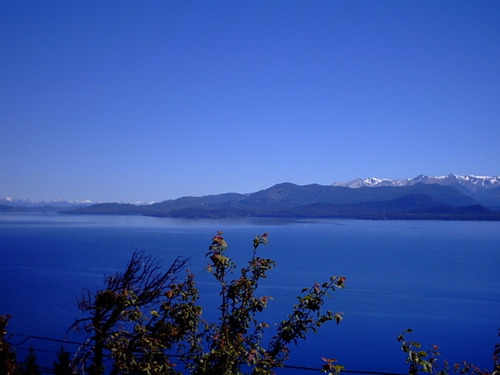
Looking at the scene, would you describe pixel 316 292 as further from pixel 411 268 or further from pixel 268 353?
pixel 411 268

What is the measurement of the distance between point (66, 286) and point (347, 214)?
152 meters

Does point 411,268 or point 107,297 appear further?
point 411,268

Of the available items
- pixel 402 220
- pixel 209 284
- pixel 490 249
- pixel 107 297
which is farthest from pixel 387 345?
pixel 402 220

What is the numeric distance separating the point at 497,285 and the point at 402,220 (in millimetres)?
126649

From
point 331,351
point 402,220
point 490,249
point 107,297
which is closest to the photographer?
point 107,297

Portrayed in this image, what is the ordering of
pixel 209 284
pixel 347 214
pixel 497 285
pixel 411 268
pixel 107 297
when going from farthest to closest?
pixel 347 214 → pixel 411 268 → pixel 497 285 → pixel 209 284 → pixel 107 297

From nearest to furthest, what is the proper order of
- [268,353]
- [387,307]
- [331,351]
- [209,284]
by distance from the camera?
1. [268,353]
2. [331,351]
3. [387,307]
4. [209,284]

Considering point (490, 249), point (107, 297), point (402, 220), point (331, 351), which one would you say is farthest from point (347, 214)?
point (107, 297)

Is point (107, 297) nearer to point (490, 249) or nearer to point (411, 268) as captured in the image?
point (411, 268)

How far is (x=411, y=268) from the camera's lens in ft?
143

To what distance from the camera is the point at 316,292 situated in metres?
3.64

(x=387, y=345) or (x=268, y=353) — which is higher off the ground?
(x=268, y=353)

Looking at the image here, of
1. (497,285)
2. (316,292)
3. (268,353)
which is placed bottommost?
(497,285)

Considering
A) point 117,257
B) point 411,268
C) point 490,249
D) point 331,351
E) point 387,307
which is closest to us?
point 331,351
